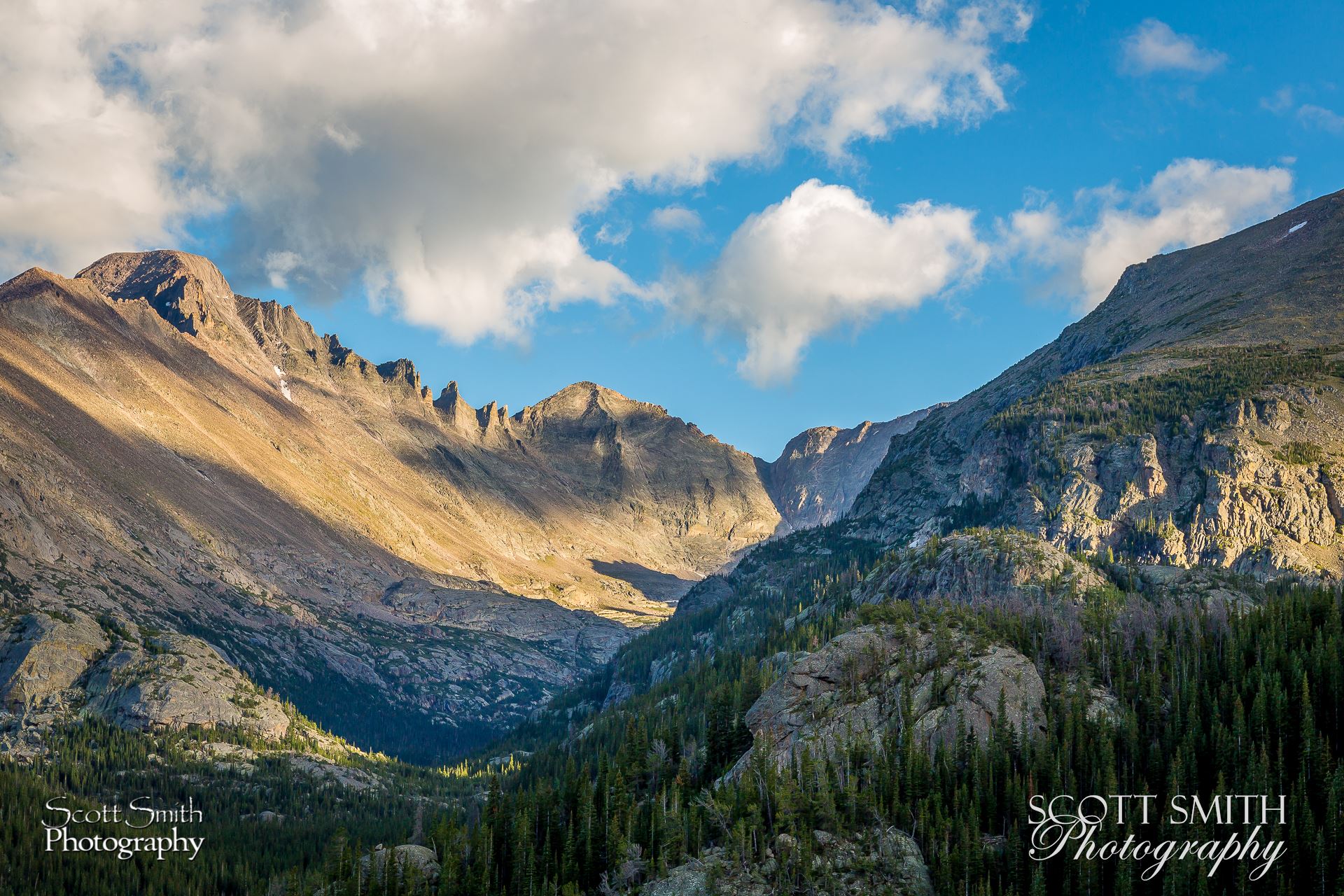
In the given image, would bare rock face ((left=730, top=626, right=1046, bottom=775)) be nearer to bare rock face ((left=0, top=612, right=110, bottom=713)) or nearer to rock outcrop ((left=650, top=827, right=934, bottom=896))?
rock outcrop ((left=650, top=827, right=934, bottom=896))

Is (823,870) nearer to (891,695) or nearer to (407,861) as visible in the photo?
(891,695)

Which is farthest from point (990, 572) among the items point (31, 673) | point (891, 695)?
point (31, 673)

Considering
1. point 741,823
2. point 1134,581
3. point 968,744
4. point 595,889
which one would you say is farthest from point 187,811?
point 1134,581

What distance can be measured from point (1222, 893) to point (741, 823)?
41.6 metres

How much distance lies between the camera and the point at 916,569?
191 metres

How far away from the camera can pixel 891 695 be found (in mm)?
115000

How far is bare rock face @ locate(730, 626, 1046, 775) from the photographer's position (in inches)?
4193

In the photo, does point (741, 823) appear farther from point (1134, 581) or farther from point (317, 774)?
point (317, 774)

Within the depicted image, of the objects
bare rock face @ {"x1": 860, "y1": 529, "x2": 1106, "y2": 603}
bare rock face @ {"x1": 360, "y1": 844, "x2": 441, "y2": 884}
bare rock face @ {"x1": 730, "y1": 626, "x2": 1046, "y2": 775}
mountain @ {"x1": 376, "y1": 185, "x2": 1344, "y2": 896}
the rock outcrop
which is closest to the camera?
the rock outcrop

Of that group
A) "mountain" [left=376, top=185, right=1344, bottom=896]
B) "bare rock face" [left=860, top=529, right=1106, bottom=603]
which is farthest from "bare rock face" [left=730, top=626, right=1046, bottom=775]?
"bare rock face" [left=860, top=529, right=1106, bottom=603]

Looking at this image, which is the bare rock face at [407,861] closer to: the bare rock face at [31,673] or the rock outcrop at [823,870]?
the rock outcrop at [823,870]

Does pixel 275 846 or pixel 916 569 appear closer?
pixel 275 846

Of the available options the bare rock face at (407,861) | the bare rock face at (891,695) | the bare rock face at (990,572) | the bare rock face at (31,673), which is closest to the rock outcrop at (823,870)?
the bare rock face at (891,695)

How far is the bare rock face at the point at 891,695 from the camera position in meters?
106
